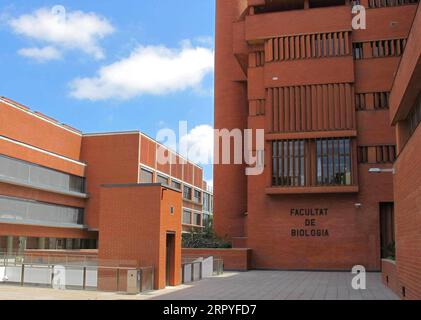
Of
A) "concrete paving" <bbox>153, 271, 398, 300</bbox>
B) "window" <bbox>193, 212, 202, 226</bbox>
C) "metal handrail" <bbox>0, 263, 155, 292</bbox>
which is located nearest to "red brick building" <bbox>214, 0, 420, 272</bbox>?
"concrete paving" <bbox>153, 271, 398, 300</bbox>

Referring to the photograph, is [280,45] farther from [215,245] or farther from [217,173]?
[215,245]

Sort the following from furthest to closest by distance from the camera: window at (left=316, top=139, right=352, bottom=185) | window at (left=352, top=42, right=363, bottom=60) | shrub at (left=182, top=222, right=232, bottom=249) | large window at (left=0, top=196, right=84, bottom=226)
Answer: large window at (left=0, top=196, right=84, bottom=226)
shrub at (left=182, top=222, right=232, bottom=249)
window at (left=352, top=42, right=363, bottom=60)
window at (left=316, top=139, right=352, bottom=185)

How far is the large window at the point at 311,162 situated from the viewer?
34.7 m

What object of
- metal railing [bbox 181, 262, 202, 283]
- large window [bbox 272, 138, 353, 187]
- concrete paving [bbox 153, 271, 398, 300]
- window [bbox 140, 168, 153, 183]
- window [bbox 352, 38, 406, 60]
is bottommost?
concrete paving [bbox 153, 271, 398, 300]

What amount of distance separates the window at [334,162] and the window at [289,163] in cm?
118

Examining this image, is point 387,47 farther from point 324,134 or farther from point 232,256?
point 232,256

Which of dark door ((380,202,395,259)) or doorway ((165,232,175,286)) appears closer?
doorway ((165,232,175,286))

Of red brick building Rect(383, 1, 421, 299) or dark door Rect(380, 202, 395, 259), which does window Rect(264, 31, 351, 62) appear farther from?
red brick building Rect(383, 1, 421, 299)

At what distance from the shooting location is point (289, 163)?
1406 inches

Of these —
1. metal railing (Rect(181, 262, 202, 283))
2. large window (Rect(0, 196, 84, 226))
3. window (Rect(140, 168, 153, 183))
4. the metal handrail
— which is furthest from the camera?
window (Rect(140, 168, 153, 183))

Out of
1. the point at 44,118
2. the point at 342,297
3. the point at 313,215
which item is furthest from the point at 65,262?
the point at 44,118

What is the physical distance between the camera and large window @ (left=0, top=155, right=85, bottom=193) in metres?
44.0

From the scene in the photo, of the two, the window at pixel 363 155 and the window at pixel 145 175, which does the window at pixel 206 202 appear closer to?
the window at pixel 145 175

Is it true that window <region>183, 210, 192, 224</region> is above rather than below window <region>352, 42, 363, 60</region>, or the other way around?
below
